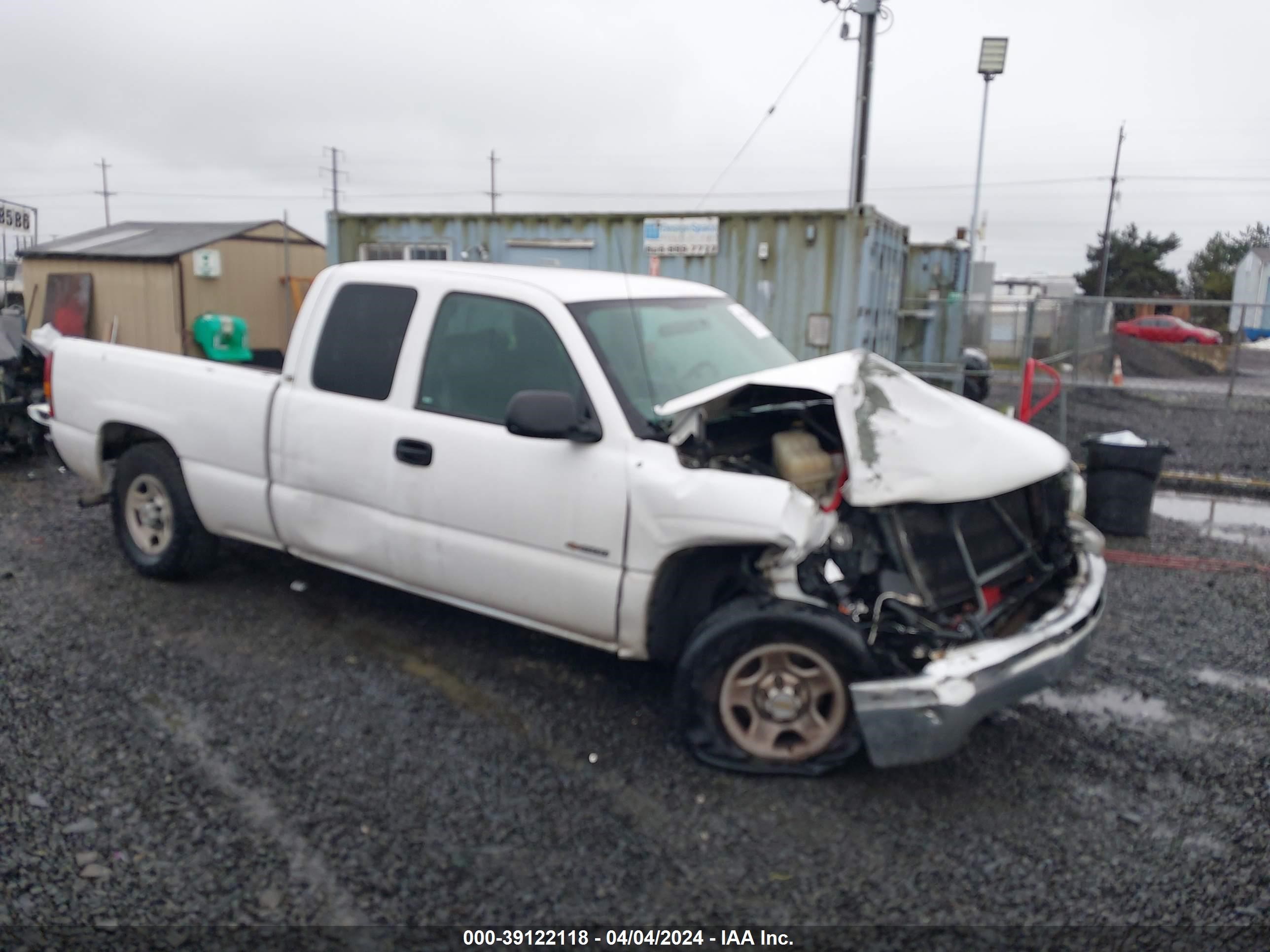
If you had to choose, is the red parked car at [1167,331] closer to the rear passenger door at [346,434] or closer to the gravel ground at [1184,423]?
the gravel ground at [1184,423]

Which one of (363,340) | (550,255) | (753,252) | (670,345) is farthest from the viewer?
(550,255)

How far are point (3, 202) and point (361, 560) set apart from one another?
1037 centimetres

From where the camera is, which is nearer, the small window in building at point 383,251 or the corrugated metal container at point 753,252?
the corrugated metal container at point 753,252

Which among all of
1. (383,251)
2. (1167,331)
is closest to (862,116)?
(383,251)

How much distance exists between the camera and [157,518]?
5.79 metres

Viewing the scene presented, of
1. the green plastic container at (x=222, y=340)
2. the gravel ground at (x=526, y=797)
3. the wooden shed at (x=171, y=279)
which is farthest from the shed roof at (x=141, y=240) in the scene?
the gravel ground at (x=526, y=797)

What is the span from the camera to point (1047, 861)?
3.32 m

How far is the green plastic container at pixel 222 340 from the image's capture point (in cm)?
669

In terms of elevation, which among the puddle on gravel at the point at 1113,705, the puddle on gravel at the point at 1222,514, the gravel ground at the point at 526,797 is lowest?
the gravel ground at the point at 526,797

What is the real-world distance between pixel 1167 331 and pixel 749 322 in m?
14.2

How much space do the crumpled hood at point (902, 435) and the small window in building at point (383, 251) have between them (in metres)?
10.1

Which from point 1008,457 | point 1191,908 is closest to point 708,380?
point 1008,457

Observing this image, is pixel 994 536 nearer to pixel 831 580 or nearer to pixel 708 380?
pixel 831 580

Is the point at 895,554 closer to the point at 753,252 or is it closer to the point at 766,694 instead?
the point at 766,694
